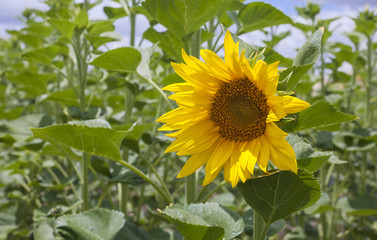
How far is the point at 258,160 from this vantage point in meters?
0.65

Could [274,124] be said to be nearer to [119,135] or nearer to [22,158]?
[119,135]

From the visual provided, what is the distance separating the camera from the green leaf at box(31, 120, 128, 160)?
2.75 feet

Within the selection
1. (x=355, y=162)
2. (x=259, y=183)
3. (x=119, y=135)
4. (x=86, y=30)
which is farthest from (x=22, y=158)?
(x=355, y=162)

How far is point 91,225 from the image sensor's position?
0.92 metres

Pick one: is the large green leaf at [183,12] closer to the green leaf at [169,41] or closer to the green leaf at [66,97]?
the green leaf at [169,41]

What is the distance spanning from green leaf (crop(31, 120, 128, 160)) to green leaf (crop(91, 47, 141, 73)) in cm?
20

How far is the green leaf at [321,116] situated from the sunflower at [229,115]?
7.0 inches

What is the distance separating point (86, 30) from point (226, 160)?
0.94m

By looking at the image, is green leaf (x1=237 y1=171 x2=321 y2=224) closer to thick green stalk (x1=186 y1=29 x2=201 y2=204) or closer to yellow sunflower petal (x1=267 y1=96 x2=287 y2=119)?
yellow sunflower petal (x1=267 y1=96 x2=287 y2=119)

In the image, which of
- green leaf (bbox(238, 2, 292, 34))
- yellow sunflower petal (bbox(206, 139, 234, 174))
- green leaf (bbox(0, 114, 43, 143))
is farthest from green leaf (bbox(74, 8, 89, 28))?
yellow sunflower petal (bbox(206, 139, 234, 174))

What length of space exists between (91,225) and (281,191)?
488 mm

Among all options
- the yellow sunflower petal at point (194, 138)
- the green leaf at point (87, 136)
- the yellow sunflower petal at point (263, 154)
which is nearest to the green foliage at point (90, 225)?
the green leaf at point (87, 136)

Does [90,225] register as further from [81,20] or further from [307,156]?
[81,20]

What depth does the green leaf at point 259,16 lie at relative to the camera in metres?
1.03
